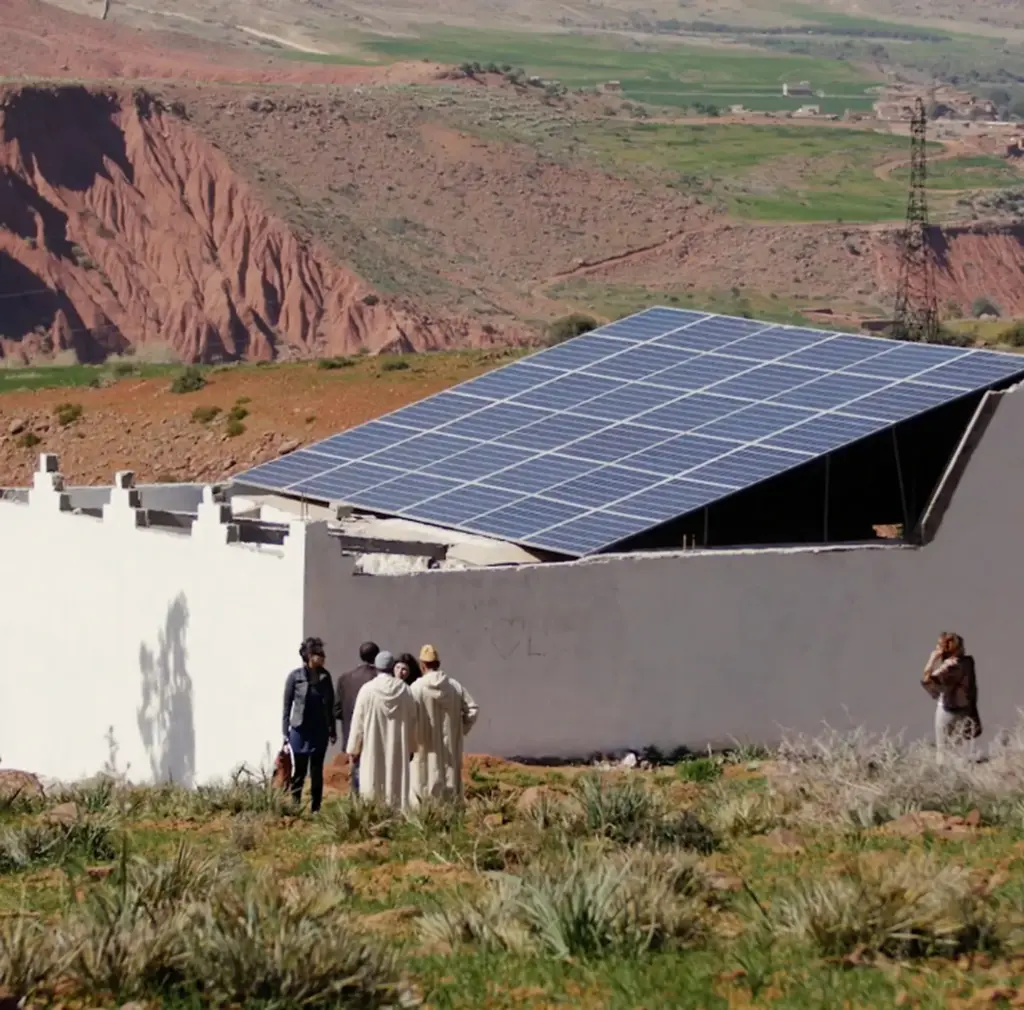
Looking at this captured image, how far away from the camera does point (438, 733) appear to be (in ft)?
52.2

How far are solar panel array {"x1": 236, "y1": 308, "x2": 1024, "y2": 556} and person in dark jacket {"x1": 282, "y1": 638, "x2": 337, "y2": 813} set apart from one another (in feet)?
17.3

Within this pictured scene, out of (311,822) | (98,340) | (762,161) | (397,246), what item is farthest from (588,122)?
(311,822)

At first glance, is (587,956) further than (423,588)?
No

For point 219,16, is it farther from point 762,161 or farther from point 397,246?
point 397,246

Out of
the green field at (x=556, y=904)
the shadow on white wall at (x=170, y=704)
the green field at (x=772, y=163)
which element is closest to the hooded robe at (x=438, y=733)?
the green field at (x=556, y=904)

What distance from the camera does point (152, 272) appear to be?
313ft

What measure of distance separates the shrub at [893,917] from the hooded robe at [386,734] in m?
5.20

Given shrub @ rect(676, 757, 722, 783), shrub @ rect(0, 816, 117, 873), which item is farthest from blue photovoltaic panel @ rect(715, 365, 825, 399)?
shrub @ rect(0, 816, 117, 873)

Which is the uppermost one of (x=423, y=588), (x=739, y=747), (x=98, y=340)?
(x=423, y=588)

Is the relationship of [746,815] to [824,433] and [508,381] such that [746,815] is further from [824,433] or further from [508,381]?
[508,381]

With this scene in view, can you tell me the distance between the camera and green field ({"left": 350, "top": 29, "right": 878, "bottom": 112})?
531ft

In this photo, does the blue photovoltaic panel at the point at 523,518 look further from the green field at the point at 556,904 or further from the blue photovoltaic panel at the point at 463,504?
the green field at the point at 556,904

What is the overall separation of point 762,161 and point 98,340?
46.7 m

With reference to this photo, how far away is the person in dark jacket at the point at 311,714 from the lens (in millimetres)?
16938
